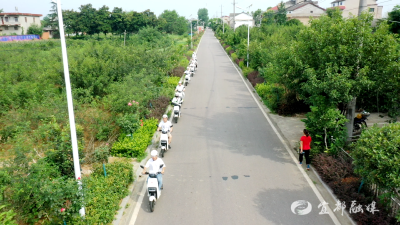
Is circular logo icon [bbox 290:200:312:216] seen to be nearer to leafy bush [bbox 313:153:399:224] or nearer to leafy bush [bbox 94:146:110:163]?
leafy bush [bbox 313:153:399:224]

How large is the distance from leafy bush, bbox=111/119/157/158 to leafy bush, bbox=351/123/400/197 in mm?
6441

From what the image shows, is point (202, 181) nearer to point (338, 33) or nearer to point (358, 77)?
point (358, 77)

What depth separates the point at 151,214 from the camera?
705 cm

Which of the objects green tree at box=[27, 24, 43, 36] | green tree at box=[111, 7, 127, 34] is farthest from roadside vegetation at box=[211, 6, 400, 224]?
green tree at box=[111, 7, 127, 34]

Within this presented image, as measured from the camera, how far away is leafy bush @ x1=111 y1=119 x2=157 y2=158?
9922 millimetres

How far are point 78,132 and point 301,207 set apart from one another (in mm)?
6431

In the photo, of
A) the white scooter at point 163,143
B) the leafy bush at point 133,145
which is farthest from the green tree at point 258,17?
the white scooter at point 163,143

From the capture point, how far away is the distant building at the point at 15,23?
49.5 metres

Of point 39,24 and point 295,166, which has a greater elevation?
point 39,24

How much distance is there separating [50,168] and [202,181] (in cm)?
387

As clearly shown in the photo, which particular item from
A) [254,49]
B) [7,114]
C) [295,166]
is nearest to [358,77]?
[295,166]

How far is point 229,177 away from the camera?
8.70m

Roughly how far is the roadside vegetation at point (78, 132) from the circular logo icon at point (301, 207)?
13.5ft

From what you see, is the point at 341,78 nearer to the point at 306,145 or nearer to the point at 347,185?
the point at 306,145
